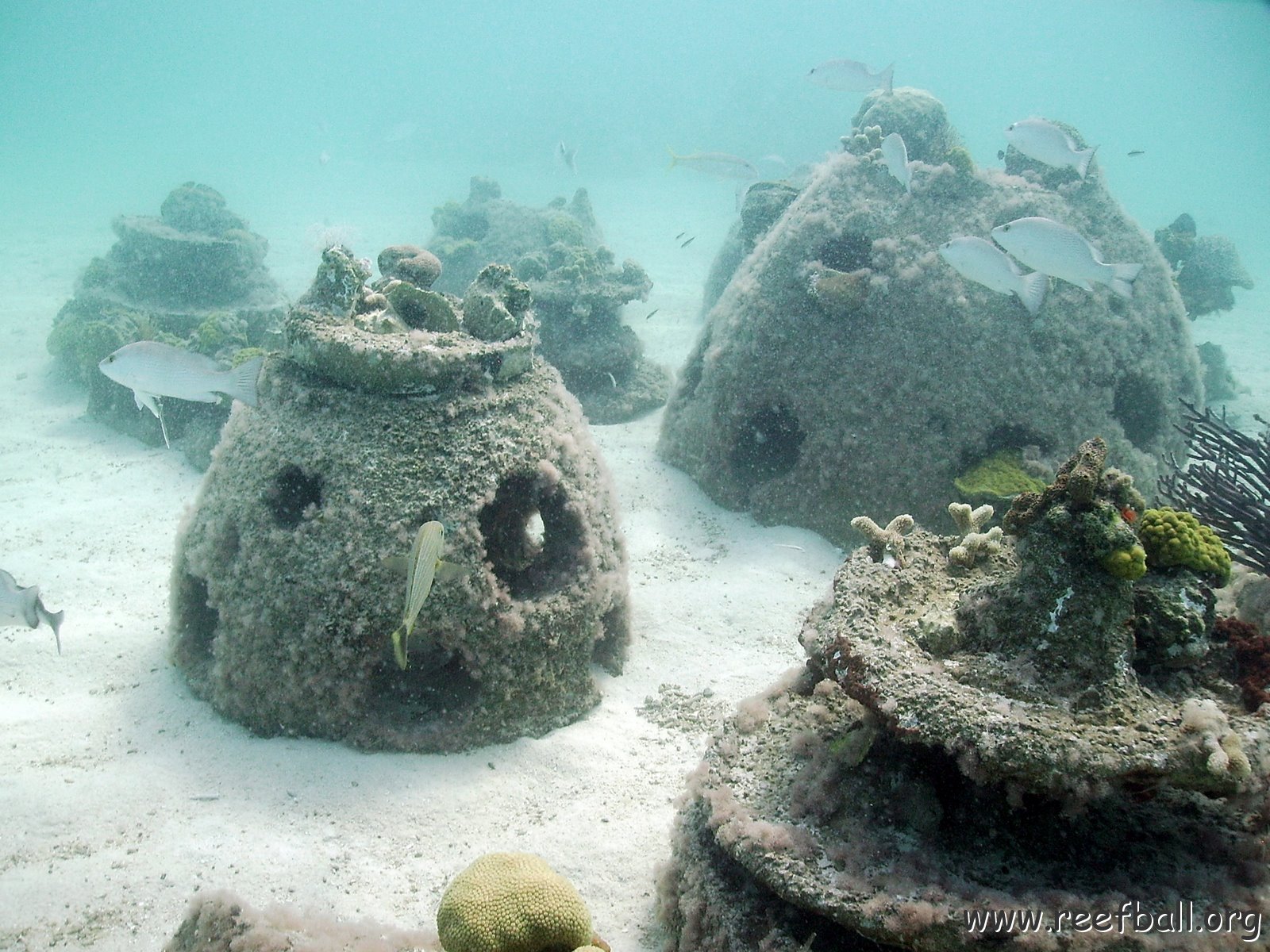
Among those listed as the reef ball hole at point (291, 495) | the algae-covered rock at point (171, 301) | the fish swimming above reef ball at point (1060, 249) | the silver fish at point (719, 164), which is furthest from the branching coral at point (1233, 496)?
the algae-covered rock at point (171, 301)

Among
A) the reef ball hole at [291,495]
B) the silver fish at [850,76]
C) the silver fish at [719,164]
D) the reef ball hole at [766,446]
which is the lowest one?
the reef ball hole at [766,446]

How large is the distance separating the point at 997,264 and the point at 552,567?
172 inches

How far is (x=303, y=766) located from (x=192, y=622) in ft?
4.95

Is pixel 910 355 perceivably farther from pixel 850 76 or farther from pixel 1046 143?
pixel 850 76

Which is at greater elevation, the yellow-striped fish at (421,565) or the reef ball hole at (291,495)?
the yellow-striped fish at (421,565)

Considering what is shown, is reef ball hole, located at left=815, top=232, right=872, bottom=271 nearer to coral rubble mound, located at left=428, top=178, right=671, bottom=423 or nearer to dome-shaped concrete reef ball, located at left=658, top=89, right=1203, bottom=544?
dome-shaped concrete reef ball, located at left=658, top=89, right=1203, bottom=544

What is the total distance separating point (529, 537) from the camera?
4.45 m

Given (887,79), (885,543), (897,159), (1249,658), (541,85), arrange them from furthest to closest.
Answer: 1. (541,85)
2. (887,79)
3. (897,159)
4. (885,543)
5. (1249,658)

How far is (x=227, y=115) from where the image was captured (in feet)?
245

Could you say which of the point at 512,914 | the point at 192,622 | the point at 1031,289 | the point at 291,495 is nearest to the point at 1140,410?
the point at 1031,289

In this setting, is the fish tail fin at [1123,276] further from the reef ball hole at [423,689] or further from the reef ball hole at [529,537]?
the reef ball hole at [423,689]

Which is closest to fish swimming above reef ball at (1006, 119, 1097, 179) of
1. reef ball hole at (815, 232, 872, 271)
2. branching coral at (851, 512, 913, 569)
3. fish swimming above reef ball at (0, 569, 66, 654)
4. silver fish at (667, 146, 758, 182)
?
reef ball hole at (815, 232, 872, 271)

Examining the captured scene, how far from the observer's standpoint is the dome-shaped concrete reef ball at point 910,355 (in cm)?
658

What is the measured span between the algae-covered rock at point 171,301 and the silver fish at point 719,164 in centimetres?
740
